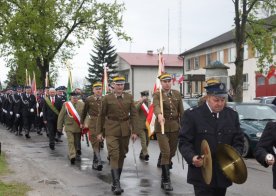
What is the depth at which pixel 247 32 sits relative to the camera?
29.5 metres

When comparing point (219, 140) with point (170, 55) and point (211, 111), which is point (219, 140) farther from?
point (170, 55)

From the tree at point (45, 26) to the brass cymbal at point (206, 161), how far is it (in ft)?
87.7

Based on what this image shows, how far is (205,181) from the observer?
5129 millimetres

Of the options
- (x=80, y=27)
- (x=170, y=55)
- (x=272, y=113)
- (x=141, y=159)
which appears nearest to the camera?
(x=141, y=159)

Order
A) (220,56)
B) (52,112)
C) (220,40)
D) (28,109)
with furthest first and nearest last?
(220,40)
(220,56)
(28,109)
(52,112)

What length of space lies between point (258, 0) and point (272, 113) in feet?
47.3

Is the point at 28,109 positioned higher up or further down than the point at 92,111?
further down

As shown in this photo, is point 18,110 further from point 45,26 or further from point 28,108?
point 45,26

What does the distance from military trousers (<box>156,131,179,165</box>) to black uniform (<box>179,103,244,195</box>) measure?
369 centimetres

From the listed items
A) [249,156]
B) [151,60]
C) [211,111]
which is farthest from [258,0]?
[151,60]

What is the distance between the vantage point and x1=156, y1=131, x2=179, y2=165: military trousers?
9.23 m

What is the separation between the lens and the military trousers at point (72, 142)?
12672 mm

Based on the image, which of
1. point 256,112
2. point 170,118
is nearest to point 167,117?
point 170,118

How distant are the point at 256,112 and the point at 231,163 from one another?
10.5m
